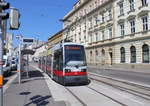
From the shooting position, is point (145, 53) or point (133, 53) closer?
point (145, 53)

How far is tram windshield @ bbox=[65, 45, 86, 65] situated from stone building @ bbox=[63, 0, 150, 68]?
2211cm

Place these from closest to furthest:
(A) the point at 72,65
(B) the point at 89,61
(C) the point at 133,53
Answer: (A) the point at 72,65 → (C) the point at 133,53 → (B) the point at 89,61

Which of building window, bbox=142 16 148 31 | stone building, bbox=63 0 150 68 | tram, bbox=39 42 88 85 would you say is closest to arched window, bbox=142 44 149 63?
stone building, bbox=63 0 150 68

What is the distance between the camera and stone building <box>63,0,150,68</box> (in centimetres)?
3844

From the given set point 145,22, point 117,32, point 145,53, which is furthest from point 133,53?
Result: point 117,32

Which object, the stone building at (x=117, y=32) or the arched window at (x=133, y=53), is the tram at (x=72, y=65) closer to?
the stone building at (x=117, y=32)

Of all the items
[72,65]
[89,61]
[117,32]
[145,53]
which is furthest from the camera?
[89,61]

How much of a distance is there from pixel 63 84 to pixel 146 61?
79.2 feet

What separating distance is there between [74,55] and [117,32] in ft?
103

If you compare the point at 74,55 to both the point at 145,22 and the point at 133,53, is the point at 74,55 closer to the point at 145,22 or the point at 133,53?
the point at 145,22

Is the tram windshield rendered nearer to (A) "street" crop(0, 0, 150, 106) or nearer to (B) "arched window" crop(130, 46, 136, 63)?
(A) "street" crop(0, 0, 150, 106)

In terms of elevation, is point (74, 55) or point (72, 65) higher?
point (74, 55)

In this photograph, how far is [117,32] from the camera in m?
46.5

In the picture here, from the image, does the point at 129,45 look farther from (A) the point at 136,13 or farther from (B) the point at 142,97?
(B) the point at 142,97
